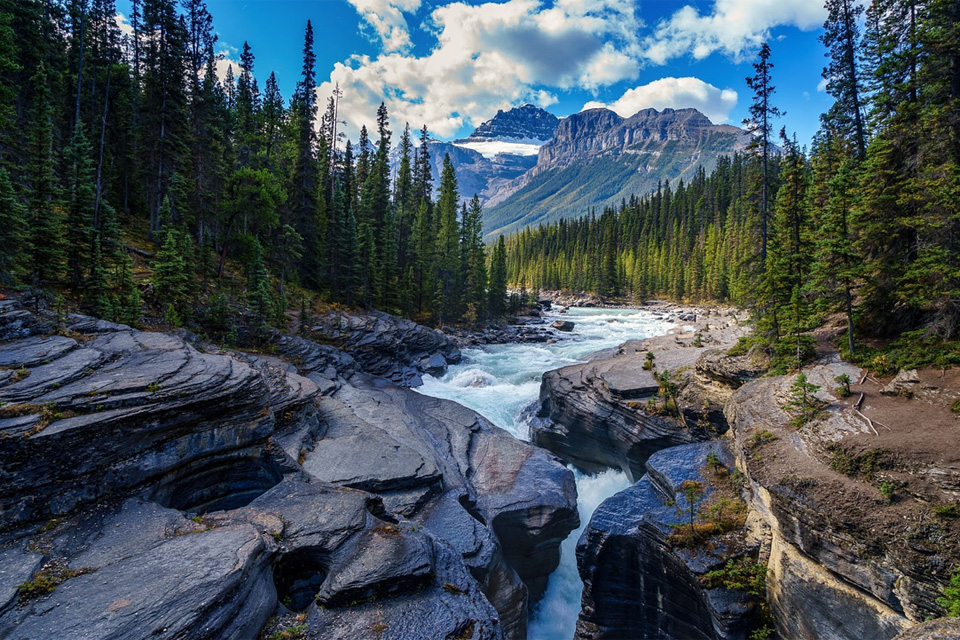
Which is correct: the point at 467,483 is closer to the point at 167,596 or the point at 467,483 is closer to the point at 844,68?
the point at 167,596

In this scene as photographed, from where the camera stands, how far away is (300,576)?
23.7 ft

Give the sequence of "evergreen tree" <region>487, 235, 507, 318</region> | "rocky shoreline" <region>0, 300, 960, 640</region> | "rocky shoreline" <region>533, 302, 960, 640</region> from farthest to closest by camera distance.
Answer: "evergreen tree" <region>487, 235, 507, 318</region>
"rocky shoreline" <region>533, 302, 960, 640</region>
"rocky shoreline" <region>0, 300, 960, 640</region>

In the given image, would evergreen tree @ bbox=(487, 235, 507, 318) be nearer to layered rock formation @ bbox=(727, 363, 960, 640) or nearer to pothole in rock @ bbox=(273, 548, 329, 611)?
layered rock formation @ bbox=(727, 363, 960, 640)

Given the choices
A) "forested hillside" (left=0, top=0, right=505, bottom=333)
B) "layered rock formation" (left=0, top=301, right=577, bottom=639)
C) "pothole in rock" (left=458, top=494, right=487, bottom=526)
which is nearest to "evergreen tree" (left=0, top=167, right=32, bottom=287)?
"forested hillside" (left=0, top=0, right=505, bottom=333)

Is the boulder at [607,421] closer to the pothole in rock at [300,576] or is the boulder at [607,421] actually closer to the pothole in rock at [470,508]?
the pothole in rock at [470,508]

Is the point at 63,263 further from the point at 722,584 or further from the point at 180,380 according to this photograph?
the point at 722,584

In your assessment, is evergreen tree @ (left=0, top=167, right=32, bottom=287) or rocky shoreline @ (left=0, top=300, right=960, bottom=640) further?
evergreen tree @ (left=0, top=167, right=32, bottom=287)

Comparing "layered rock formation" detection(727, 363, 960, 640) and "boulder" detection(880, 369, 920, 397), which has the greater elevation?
"boulder" detection(880, 369, 920, 397)

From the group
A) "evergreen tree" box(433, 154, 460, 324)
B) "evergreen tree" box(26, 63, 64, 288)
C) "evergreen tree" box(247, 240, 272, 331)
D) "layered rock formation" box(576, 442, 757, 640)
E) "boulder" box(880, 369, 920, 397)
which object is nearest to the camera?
"layered rock formation" box(576, 442, 757, 640)

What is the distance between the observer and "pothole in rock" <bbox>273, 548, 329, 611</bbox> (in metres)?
6.88

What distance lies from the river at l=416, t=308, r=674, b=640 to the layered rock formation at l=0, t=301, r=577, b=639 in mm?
1388

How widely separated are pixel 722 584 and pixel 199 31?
5710 cm

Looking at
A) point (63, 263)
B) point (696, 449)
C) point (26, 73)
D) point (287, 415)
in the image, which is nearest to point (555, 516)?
point (696, 449)

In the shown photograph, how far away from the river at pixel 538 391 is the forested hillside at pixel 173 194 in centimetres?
1186
